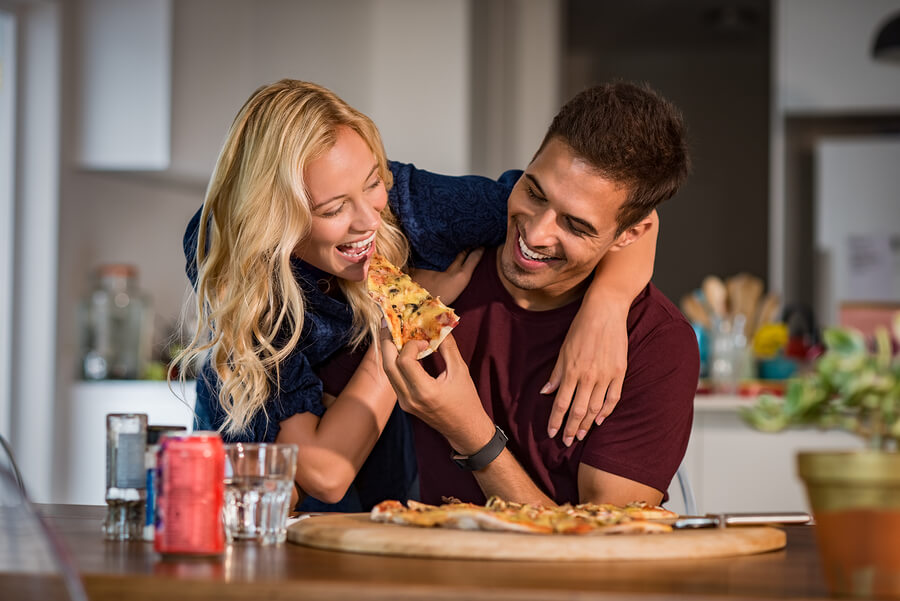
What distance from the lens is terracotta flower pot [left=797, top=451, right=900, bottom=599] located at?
0.92 meters

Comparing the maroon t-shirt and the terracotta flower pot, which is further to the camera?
the maroon t-shirt

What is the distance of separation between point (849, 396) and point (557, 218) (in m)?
0.82

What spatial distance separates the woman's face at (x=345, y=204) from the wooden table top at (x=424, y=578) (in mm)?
713

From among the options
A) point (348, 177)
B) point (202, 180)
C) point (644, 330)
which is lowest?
point (644, 330)

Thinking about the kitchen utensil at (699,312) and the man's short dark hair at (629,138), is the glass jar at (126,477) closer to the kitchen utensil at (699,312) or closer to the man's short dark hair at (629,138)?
the man's short dark hair at (629,138)

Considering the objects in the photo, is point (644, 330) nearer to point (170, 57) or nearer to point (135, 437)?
point (135, 437)

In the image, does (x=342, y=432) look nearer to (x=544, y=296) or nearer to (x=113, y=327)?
(x=544, y=296)

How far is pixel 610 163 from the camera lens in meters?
1.71

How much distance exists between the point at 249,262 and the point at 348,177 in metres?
0.21

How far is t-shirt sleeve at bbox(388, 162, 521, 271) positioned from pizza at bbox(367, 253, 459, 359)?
352 millimetres

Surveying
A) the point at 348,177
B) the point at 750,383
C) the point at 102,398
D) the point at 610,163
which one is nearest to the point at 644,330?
the point at 610,163

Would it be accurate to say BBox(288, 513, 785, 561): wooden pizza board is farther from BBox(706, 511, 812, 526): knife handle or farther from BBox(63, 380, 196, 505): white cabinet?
BBox(63, 380, 196, 505): white cabinet

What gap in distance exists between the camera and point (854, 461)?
3.04 ft

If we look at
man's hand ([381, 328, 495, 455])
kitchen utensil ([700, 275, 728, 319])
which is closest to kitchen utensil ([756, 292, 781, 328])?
kitchen utensil ([700, 275, 728, 319])
